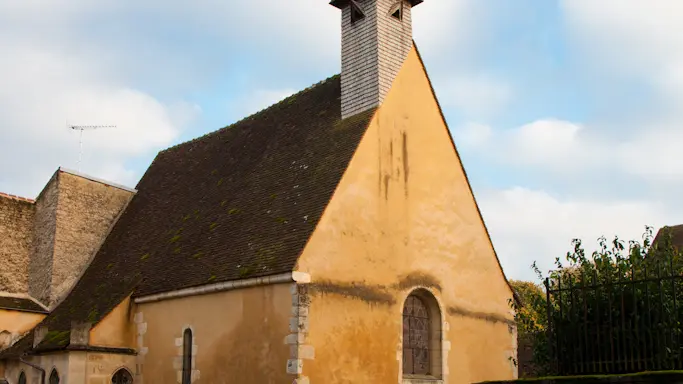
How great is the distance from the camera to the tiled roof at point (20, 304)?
69.4ft

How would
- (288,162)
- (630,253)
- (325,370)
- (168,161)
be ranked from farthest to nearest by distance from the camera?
(168,161), (288,162), (325,370), (630,253)

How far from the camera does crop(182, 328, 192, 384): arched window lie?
57.1ft

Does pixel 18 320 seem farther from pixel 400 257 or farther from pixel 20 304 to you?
pixel 400 257

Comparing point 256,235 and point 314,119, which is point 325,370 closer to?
point 256,235

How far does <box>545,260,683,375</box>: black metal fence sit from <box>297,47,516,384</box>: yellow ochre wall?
19.5 ft

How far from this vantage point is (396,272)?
17172 mm

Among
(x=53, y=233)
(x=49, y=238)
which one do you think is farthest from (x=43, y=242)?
(x=53, y=233)

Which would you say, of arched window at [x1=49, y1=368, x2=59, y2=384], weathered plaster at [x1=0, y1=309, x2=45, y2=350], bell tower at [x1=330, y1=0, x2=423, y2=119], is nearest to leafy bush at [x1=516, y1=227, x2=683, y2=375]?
bell tower at [x1=330, y1=0, x2=423, y2=119]

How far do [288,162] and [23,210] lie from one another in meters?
10.3

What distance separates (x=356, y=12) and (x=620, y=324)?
12.3 metres

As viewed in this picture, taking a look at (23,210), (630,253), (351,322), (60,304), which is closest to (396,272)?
(351,322)

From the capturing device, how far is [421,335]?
17.8 metres

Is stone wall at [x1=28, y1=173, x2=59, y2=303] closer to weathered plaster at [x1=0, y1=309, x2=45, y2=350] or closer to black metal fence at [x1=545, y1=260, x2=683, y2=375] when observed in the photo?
weathered plaster at [x1=0, y1=309, x2=45, y2=350]

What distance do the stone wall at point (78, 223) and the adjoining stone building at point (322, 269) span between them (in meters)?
0.47
